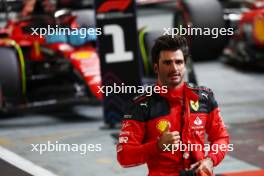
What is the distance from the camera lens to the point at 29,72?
30.2ft

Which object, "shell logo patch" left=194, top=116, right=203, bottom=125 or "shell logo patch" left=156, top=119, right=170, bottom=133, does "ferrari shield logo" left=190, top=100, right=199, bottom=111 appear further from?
"shell logo patch" left=156, top=119, right=170, bottom=133

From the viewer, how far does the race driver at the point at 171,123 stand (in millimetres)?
4004

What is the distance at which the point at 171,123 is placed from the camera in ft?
13.5

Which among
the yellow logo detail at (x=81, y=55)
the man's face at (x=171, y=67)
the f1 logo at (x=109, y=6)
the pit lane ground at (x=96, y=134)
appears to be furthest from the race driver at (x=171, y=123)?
the yellow logo detail at (x=81, y=55)

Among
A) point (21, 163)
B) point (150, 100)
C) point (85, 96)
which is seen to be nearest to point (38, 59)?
point (85, 96)

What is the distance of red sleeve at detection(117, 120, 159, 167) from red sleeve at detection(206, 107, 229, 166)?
354 millimetres

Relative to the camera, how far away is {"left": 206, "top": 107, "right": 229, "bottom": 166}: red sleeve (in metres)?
4.11

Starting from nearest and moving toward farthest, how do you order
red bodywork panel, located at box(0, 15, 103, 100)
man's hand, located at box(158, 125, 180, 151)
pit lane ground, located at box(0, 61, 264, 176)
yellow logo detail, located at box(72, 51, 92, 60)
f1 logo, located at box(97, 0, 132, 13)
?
man's hand, located at box(158, 125, 180, 151) → pit lane ground, located at box(0, 61, 264, 176) → f1 logo, located at box(97, 0, 132, 13) → red bodywork panel, located at box(0, 15, 103, 100) → yellow logo detail, located at box(72, 51, 92, 60)

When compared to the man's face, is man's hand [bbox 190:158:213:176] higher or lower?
lower

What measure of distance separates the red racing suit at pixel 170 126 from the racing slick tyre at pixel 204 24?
7.15m

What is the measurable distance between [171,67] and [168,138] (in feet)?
1.31

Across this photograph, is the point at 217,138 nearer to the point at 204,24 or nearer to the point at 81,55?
the point at 81,55

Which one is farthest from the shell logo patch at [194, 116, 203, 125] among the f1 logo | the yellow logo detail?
the yellow logo detail

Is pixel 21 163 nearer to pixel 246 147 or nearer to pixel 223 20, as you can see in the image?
pixel 246 147
